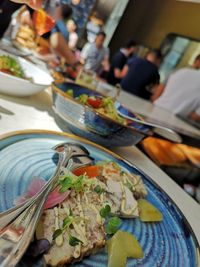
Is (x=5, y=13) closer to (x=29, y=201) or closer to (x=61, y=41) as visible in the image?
(x=61, y=41)

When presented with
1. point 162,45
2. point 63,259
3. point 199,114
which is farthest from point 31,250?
point 162,45

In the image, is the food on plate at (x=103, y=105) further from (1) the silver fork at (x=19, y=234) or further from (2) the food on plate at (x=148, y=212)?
(1) the silver fork at (x=19, y=234)

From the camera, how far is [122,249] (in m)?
0.43

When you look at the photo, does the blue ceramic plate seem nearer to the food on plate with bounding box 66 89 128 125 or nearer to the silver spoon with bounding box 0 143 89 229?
the silver spoon with bounding box 0 143 89 229

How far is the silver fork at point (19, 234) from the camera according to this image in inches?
11.4

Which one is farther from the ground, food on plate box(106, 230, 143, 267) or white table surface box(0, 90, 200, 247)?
food on plate box(106, 230, 143, 267)

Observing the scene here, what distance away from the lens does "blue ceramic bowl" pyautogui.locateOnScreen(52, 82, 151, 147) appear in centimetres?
78

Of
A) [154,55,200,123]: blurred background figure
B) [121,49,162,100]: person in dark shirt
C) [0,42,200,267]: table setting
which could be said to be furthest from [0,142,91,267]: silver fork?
[121,49,162,100]: person in dark shirt

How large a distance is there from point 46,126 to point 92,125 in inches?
6.4

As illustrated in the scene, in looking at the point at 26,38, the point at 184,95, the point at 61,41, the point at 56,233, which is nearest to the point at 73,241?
the point at 56,233

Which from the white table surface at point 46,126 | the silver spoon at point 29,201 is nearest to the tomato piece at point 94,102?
the white table surface at point 46,126

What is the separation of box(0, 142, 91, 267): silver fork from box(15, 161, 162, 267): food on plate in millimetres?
38

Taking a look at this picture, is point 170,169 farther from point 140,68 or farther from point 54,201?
point 140,68

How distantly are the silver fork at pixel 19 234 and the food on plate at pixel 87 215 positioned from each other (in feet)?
0.13
